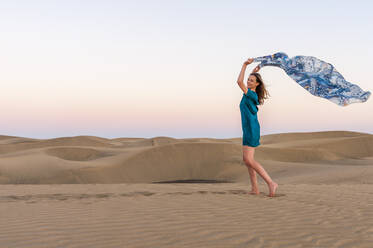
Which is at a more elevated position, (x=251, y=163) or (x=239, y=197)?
(x=251, y=163)

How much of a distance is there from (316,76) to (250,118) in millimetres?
1763

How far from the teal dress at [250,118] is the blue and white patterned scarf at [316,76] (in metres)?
0.96

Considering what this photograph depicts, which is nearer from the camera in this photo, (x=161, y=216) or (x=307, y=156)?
(x=161, y=216)

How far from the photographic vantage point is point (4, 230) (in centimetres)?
439

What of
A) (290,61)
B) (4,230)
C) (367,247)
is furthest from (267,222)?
(290,61)

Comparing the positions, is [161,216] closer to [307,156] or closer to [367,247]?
[367,247]

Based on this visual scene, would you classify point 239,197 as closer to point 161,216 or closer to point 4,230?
point 161,216

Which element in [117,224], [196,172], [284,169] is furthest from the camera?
[196,172]

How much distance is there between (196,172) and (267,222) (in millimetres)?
14091

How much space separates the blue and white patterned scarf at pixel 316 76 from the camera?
7168 millimetres

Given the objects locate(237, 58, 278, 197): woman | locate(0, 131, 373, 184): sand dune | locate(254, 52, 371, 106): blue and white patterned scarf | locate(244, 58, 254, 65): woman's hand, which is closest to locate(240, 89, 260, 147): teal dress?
locate(237, 58, 278, 197): woman

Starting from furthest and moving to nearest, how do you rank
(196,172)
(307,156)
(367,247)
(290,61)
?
1. (307,156)
2. (196,172)
3. (290,61)
4. (367,247)

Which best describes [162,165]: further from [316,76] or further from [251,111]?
[251,111]

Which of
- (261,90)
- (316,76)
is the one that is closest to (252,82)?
(261,90)
